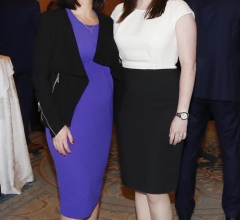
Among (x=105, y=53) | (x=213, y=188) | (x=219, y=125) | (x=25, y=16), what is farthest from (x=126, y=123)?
(x=25, y=16)

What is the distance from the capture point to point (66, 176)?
7.38 ft

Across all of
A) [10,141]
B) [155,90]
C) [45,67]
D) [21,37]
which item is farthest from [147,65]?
[21,37]

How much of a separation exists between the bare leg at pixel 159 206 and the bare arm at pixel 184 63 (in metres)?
0.30

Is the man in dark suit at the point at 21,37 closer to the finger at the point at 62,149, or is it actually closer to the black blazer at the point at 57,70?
the black blazer at the point at 57,70

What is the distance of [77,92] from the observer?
217cm

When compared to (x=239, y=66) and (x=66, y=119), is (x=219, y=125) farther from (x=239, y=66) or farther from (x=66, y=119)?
(x=66, y=119)

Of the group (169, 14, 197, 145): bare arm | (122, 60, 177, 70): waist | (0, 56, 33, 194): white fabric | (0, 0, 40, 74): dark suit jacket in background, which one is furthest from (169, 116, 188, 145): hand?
(0, 0, 40, 74): dark suit jacket in background

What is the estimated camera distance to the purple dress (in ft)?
7.23

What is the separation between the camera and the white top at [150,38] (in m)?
2.21

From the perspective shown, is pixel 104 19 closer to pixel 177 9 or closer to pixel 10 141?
pixel 177 9

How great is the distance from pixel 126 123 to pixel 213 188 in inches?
64.8

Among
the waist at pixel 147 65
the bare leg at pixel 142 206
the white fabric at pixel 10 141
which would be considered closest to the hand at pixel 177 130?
the waist at pixel 147 65

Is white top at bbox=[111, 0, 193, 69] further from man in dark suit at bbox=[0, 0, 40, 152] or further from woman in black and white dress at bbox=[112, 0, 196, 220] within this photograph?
man in dark suit at bbox=[0, 0, 40, 152]

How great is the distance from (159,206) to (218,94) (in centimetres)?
78
